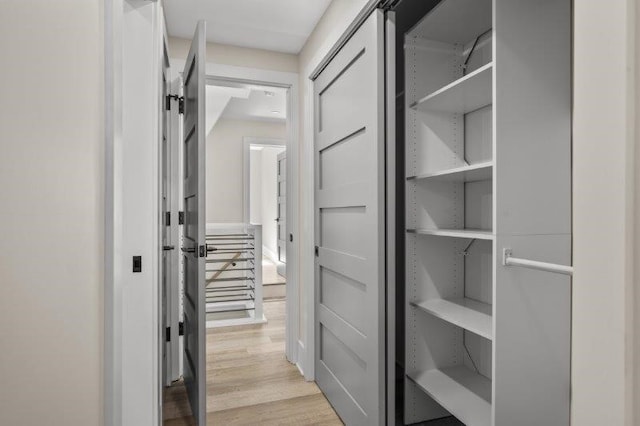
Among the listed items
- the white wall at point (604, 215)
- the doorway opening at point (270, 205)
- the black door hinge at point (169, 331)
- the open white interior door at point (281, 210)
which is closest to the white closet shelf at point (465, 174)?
the white wall at point (604, 215)

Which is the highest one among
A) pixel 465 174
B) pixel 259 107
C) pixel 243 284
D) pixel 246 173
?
pixel 259 107

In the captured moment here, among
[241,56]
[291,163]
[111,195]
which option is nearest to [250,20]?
[241,56]

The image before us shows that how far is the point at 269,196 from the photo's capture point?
29.2ft

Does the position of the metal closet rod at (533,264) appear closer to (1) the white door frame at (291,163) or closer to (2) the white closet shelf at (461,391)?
(2) the white closet shelf at (461,391)

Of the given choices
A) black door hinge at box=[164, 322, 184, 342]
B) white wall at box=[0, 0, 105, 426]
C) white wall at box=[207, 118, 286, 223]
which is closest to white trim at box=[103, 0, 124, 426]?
white wall at box=[0, 0, 105, 426]

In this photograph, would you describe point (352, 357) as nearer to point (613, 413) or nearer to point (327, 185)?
point (327, 185)

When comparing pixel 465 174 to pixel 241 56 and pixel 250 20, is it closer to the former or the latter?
pixel 250 20

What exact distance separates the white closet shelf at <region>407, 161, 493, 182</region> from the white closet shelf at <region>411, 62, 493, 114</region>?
0.34 m

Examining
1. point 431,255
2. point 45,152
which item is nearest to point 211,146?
point 431,255

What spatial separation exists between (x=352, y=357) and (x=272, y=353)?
4.19 feet

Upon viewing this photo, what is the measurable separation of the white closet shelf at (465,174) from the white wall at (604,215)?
748mm

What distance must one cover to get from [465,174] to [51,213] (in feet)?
5.13

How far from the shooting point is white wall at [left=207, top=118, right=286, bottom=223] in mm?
5773

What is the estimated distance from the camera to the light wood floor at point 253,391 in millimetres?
2133
